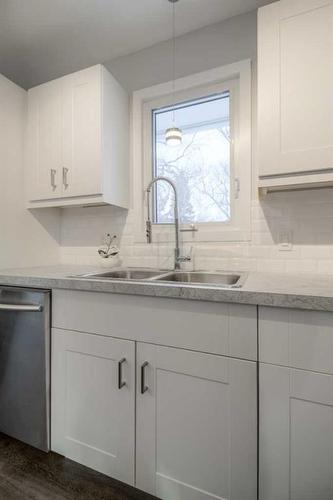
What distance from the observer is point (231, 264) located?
65.2 inches

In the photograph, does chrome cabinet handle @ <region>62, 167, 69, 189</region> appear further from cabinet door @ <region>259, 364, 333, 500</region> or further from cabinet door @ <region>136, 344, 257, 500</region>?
cabinet door @ <region>259, 364, 333, 500</region>

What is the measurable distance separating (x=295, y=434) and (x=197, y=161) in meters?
1.53

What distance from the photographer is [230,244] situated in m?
1.67

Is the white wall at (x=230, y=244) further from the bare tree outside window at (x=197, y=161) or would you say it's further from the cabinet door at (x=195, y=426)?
the cabinet door at (x=195, y=426)

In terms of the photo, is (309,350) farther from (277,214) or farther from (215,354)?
(277,214)

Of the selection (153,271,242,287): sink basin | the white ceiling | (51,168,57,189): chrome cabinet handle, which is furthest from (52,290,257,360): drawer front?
the white ceiling

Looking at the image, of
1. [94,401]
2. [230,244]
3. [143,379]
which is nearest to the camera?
[143,379]

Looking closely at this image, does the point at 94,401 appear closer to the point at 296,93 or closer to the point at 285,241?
the point at 285,241

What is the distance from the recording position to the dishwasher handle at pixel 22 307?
1295mm

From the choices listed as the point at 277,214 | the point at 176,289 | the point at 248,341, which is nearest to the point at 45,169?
the point at 176,289

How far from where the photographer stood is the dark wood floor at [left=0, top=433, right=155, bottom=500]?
3.76 feet

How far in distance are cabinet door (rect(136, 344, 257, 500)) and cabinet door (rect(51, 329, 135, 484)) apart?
0.07m

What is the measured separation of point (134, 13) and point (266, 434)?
2211 millimetres

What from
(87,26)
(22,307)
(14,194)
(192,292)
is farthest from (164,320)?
(87,26)
